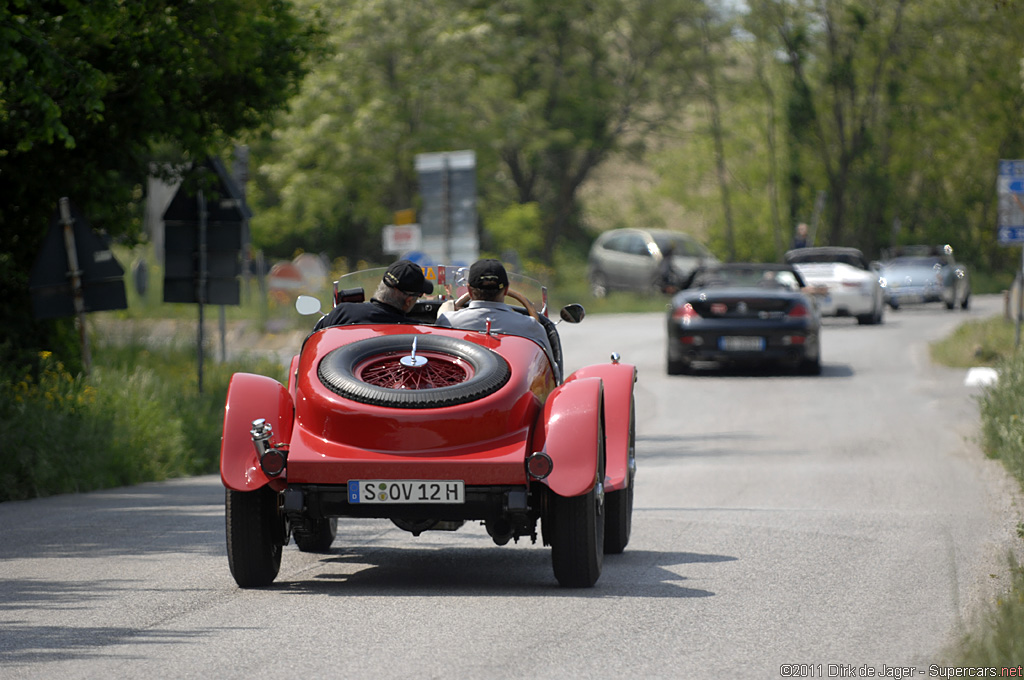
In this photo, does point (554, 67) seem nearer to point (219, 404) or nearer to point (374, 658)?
point (219, 404)

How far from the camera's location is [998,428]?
1432 cm

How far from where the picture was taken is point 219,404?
18016 mm

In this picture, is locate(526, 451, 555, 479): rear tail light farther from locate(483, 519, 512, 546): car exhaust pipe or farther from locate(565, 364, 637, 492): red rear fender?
locate(565, 364, 637, 492): red rear fender

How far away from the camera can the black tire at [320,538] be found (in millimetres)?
8758

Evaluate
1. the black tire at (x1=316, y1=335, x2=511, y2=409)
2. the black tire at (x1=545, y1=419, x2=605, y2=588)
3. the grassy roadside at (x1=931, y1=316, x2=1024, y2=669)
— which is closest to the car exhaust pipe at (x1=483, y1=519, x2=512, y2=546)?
the black tire at (x1=545, y1=419, x2=605, y2=588)

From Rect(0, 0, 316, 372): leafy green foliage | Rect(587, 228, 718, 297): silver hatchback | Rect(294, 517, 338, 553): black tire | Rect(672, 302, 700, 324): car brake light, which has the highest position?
Rect(0, 0, 316, 372): leafy green foliage

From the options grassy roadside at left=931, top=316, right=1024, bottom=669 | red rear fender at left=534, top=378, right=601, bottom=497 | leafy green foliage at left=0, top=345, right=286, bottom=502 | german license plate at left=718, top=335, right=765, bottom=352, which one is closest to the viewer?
grassy roadside at left=931, top=316, right=1024, bottom=669

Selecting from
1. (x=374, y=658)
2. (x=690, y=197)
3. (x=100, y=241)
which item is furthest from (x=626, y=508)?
(x=690, y=197)

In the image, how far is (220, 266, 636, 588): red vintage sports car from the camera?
750 centimetres

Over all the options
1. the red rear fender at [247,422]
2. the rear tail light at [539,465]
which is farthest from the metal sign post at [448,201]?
the rear tail light at [539,465]

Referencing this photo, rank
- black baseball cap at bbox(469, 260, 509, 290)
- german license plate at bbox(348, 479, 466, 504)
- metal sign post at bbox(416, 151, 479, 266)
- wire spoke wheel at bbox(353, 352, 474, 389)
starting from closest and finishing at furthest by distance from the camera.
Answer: german license plate at bbox(348, 479, 466, 504), wire spoke wheel at bbox(353, 352, 474, 389), black baseball cap at bbox(469, 260, 509, 290), metal sign post at bbox(416, 151, 479, 266)

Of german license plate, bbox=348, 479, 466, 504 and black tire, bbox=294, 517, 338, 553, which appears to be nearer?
german license plate, bbox=348, 479, 466, 504

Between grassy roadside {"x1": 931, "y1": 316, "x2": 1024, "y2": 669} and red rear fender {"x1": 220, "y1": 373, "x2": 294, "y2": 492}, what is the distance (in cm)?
332

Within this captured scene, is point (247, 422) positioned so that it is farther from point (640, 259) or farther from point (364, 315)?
point (640, 259)
